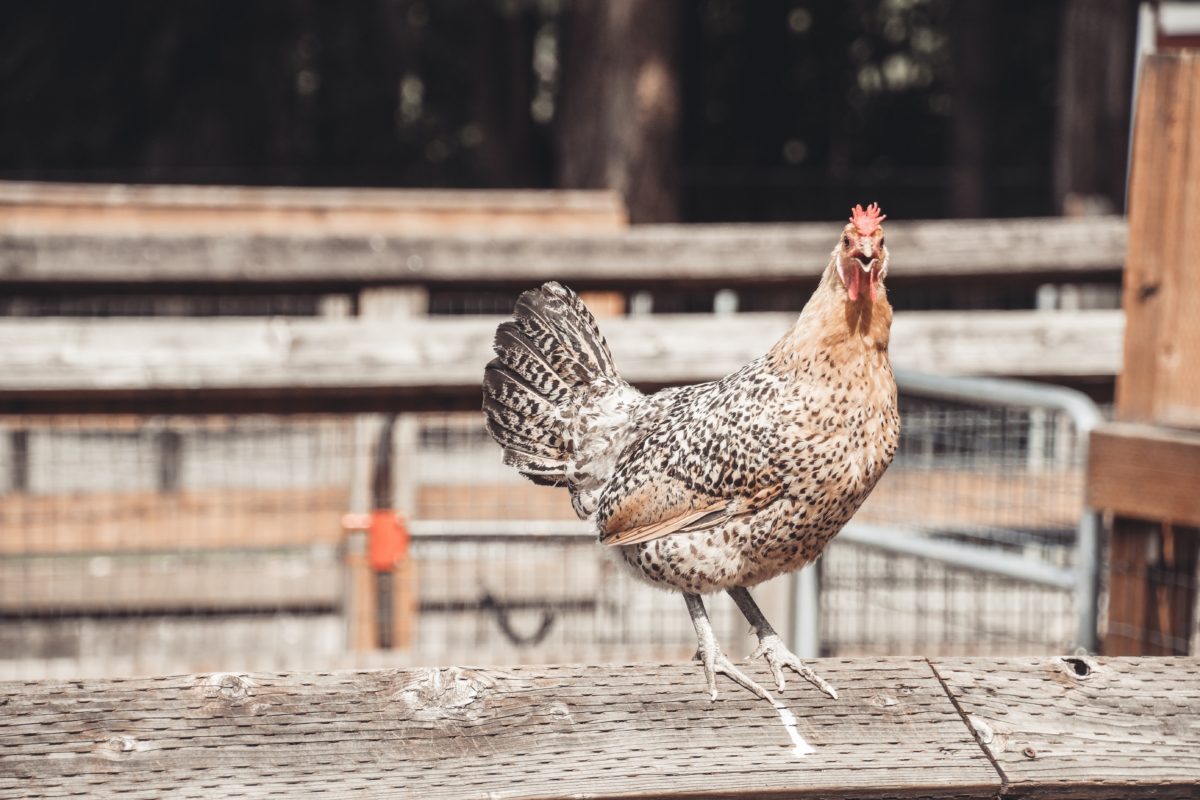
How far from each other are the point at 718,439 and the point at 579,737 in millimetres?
1227

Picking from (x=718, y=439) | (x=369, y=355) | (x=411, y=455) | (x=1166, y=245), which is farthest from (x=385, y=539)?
(x=1166, y=245)

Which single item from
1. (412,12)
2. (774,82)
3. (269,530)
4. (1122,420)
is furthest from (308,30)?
(1122,420)

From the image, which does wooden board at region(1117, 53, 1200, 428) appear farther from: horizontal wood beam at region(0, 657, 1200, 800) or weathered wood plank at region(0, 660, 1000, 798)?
weathered wood plank at region(0, 660, 1000, 798)

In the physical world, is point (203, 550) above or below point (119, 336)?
below

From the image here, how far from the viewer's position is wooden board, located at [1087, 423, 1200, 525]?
10.8ft

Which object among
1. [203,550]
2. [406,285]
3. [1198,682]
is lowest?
[203,550]

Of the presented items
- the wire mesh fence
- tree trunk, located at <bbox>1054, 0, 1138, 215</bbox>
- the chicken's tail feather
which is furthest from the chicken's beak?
tree trunk, located at <bbox>1054, 0, 1138, 215</bbox>

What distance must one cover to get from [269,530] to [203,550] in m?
0.24

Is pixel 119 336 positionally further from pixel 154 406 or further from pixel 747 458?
pixel 747 458

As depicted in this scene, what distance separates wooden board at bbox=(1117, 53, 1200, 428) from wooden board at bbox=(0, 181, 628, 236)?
8.04 feet

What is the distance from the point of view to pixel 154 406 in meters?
3.73

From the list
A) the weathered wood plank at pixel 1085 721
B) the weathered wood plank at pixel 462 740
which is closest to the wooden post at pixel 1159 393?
the weathered wood plank at pixel 1085 721

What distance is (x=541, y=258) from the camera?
4.07 metres

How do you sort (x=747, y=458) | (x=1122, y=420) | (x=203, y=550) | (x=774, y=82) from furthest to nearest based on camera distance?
(x=774, y=82) → (x=203, y=550) → (x=1122, y=420) → (x=747, y=458)
